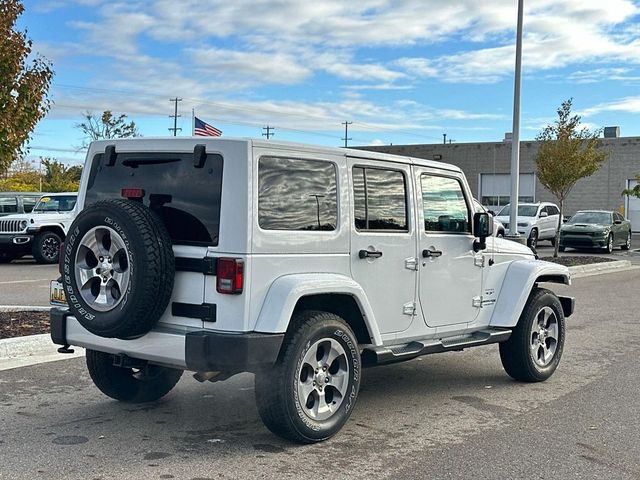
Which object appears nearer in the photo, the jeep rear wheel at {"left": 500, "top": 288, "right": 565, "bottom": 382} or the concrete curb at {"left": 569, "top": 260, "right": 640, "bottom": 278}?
the jeep rear wheel at {"left": 500, "top": 288, "right": 565, "bottom": 382}

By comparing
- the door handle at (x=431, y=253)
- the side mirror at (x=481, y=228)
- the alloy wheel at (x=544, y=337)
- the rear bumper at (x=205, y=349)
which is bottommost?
the alloy wheel at (x=544, y=337)

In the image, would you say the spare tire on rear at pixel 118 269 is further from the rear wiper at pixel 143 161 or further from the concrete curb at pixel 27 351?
the concrete curb at pixel 27 351

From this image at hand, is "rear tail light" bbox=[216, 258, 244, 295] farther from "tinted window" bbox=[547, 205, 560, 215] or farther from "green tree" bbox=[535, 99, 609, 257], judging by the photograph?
"tinted window" bbox=[547, 205, 560, 215]

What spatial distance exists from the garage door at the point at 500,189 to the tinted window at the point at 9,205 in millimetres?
31302

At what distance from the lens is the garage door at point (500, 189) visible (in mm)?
45344

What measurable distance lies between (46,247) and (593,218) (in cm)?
1871

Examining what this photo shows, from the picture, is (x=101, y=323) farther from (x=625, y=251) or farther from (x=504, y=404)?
(x=625, y=251)

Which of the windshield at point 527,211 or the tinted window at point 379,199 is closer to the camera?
the tinted window at point 379,199

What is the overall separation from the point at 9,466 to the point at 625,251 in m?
27.0

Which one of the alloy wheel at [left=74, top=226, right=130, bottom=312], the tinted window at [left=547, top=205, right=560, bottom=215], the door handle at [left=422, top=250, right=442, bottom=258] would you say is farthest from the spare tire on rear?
the tinted window at [left=547, top=205, right=560, bottom=215]

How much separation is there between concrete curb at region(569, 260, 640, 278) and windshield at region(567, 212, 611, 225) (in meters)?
5.43

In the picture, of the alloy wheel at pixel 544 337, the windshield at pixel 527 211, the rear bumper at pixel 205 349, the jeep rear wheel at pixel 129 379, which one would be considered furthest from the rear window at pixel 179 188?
the windshield at pixel 527 211

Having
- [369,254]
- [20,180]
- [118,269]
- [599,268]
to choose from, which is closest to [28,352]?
[118,269]

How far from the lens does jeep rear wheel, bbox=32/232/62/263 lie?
1875 centimetres
